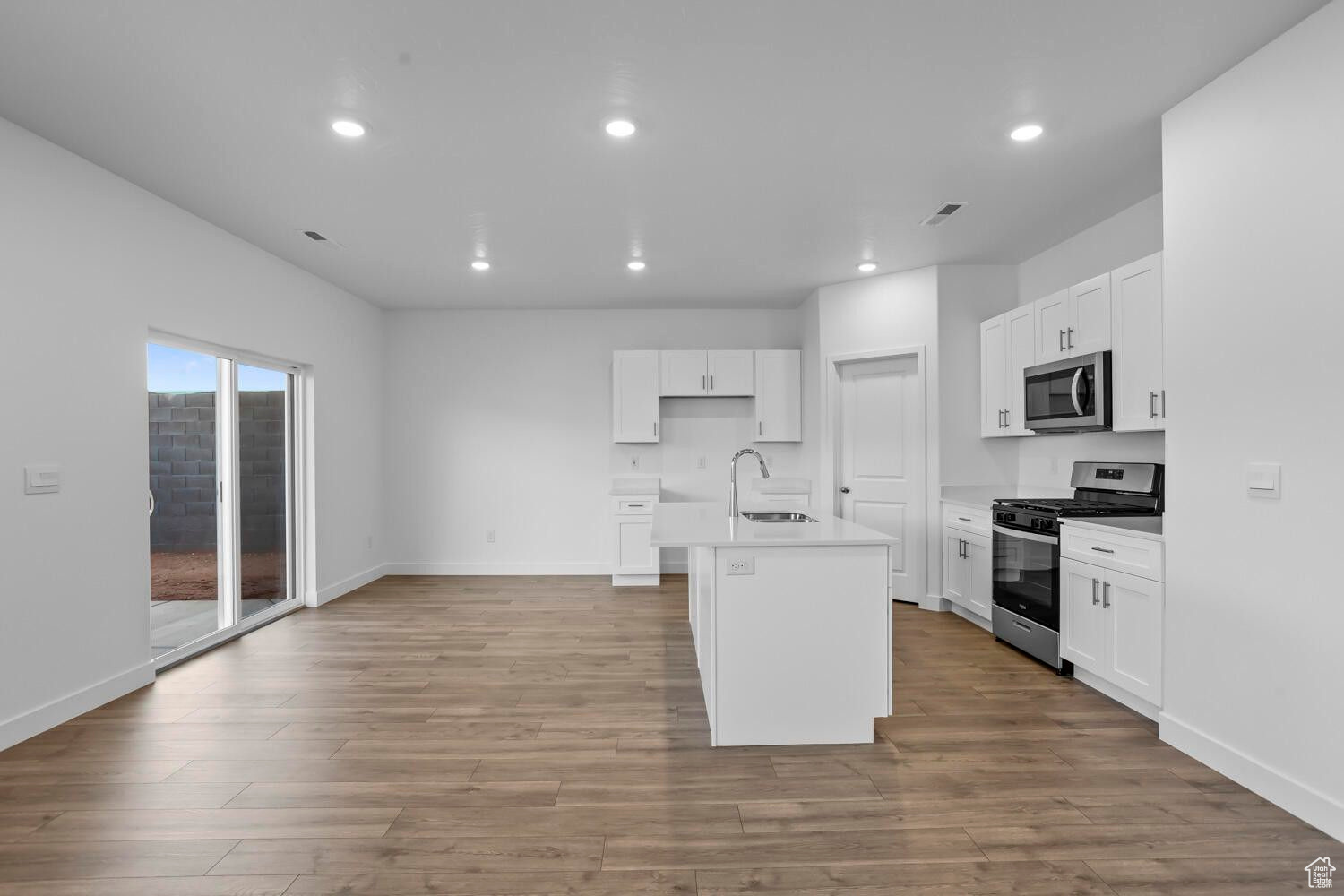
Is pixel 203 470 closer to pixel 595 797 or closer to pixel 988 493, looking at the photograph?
pixel 595 797

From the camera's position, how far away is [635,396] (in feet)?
20.5

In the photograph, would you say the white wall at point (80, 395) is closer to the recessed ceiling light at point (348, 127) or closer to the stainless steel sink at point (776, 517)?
the recessed ceiling light at point (348, 127)

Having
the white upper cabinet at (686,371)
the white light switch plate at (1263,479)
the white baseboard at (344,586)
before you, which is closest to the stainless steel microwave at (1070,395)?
the white light switch plate at (1263,479)

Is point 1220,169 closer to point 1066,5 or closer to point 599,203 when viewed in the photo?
point 1066,5

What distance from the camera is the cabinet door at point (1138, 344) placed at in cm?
314

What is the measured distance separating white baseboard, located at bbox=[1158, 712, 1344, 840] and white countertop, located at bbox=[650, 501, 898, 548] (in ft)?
4.57

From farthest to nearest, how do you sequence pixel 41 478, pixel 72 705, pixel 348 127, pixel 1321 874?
pixel 72 705
pixel 41 478
pixel 348 127
pixel 1321 874

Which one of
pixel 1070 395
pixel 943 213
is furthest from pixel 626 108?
pixel 1070 395

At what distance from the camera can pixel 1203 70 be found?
8.00 feet

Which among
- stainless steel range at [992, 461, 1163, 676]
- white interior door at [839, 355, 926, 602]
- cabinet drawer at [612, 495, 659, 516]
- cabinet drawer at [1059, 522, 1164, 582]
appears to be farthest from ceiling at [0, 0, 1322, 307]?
cabinet drawer at [612, 495, 659, 516]

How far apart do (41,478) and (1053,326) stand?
530 centimetres

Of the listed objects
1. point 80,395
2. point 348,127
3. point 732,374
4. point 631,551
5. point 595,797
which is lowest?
point 595,797

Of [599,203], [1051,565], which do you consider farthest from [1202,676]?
[599,203]

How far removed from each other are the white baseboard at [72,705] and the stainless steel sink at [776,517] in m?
3.32
